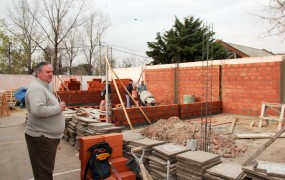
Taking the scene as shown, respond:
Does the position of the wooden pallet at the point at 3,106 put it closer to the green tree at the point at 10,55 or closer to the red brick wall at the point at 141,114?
the red brick wall at the point at 141,114

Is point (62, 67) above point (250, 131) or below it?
above

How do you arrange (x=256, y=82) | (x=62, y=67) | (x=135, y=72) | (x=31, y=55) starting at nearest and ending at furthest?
(x=256, y=82) → (x=135, y=72) → (x=31, y=55) → (x=62, y=67)

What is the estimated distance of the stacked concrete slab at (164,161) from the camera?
3.72 m

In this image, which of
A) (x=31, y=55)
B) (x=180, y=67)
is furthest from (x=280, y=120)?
(x=31, y=55)

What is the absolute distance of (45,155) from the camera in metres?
3.10

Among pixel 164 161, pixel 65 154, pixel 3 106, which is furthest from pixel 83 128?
pixel 3 106

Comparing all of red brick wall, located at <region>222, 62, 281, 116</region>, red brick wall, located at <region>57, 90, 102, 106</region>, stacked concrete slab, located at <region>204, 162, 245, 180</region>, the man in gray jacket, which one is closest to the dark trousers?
the man in gray jacket

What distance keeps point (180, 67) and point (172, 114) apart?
17.0ft

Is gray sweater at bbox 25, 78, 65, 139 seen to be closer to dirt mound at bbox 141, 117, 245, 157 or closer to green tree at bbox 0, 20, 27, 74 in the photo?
dirt mound at bbox 141, 117, 245, 157

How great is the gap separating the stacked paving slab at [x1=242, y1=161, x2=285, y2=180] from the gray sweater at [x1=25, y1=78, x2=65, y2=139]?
2.45 metres

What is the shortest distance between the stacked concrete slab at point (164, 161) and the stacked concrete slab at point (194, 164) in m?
0.12

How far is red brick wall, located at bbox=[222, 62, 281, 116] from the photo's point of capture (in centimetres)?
1001

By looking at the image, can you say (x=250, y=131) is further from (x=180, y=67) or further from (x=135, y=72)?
(x=135, y=72)

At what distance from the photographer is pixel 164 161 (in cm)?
384
